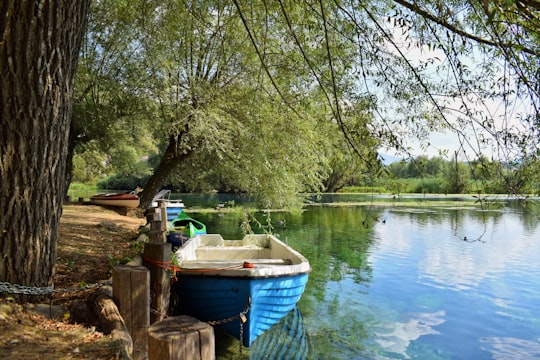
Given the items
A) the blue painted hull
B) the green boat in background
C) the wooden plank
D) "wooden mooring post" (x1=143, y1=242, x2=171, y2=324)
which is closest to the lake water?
the blue painted hull

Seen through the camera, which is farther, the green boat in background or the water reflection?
the green boat in background

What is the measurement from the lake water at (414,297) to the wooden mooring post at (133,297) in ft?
7.70

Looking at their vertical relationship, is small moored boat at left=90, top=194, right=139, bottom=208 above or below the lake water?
above

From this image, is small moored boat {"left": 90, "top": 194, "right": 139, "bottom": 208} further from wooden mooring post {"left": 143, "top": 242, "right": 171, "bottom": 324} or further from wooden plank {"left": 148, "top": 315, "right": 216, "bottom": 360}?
wooden plank {"left": 148, "top": 315, "right": 216, "bottom": 360}

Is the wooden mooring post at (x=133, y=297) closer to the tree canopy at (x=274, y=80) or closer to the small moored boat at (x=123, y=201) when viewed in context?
the tree canopy at (x=274, y=80)

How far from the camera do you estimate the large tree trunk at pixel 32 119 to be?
394 cm

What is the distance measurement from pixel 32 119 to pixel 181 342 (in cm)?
251

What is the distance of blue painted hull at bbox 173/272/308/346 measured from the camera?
721 centimetres

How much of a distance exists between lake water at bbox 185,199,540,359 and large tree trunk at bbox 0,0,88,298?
3072 mm

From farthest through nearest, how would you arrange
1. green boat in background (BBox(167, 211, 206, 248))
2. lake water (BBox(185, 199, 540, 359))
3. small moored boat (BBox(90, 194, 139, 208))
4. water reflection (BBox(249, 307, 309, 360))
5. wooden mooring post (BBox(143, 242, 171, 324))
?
small moored boat (BBox(90, 194, 139, 208))
green boat in background (BBox(167, 211, 206, 248))
lake water (BBox(185, 199, 540, 359))
water reflection (BBox(249, 307, 309, 360))
wooden mooring post (BBox(143, 242, 171, 324))

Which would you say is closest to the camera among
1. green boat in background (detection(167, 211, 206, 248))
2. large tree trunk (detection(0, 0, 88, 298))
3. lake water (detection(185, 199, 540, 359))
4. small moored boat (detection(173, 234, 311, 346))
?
large tree trunk (detection(0, 0, 88, 298))

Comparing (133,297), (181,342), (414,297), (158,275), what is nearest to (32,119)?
(133,297)

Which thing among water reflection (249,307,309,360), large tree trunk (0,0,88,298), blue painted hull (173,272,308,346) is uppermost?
large tree trunk (0,0,88,298)

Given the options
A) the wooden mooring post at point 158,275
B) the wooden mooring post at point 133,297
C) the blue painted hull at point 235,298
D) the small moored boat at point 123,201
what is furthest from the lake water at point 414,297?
the small moored boat at point 123,201
